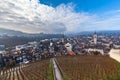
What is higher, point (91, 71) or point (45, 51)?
point (91, 71)

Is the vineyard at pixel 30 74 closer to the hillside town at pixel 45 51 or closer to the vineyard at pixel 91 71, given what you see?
the vineyard at pixel 91 71

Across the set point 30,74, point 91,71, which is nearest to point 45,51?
point 30,74

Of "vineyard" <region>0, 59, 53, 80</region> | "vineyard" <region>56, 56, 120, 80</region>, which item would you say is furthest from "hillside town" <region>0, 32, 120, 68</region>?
"vineyard" <region>56, 56, 120, 80</region>

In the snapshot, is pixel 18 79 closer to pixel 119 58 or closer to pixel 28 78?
pixel 28 78

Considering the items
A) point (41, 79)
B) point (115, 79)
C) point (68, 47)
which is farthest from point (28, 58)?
point (115, 79)

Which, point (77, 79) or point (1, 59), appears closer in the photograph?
point (77, 79)

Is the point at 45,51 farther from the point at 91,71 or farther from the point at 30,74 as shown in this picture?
the point at 91,71

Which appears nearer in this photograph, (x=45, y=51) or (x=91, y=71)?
(x=91, y=71)

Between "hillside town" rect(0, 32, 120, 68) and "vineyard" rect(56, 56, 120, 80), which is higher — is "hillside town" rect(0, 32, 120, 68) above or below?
below

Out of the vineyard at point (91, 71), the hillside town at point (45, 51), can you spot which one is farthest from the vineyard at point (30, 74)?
the hillside town at point (45, 51)

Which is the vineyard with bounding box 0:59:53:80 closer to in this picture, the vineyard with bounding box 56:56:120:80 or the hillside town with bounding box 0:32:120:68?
the vineyard with bounding box 56:56:120:80

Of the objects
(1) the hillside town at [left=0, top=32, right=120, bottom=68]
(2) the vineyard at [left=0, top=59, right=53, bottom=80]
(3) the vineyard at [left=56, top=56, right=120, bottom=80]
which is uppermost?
(3) the vineyard at [left=56, top=56, right=120, bottom=80]
